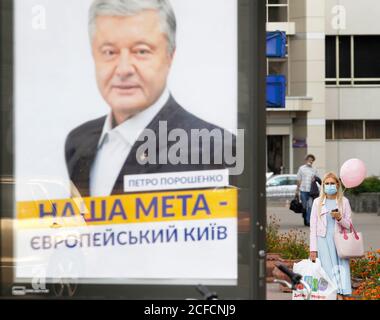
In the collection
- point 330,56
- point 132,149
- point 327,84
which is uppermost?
point 330,56

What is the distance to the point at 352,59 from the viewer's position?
1946 inches

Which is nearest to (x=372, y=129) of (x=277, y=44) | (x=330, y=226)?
A: (x=330, y=226)

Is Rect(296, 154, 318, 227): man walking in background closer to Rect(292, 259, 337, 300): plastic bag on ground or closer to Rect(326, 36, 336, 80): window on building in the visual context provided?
Rect(292, 259, 337, 300): plastic bag on ground

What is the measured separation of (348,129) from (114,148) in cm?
4597

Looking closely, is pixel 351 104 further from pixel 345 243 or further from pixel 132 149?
pixel 132 149

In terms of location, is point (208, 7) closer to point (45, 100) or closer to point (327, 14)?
point (45, 100)

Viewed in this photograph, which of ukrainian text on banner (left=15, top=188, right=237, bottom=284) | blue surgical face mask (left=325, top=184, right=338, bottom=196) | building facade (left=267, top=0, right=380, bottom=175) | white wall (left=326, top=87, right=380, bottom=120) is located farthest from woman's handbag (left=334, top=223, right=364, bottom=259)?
white wall (left=326, top=87, right=380, bottom=120)

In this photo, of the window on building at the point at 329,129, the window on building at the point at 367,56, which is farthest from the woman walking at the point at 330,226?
the window on building at the point at 367,56

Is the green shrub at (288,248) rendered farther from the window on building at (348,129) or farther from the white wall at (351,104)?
the window on building at (348,129)

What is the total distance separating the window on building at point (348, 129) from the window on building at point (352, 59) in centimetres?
206

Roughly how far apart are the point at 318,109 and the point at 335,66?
9.74 ft

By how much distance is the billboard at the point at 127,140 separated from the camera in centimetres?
501

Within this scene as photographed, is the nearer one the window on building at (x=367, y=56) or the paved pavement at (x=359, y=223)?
the paved pavement at (x=359, y=223)

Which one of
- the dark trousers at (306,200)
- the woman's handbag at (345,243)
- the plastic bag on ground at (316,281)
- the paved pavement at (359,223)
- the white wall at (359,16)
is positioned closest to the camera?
the plastic bag on ground at (316,281)
